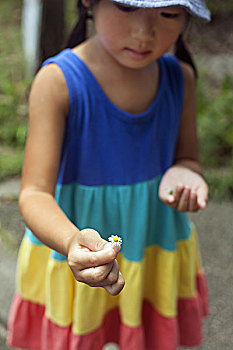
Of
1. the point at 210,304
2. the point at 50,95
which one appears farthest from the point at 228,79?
the point at 50,95

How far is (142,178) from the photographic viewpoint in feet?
4.42

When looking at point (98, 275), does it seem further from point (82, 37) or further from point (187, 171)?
point (82, 37)

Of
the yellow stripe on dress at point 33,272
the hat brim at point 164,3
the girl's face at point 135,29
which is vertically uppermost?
the hat brim at point 164,3

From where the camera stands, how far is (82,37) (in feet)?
4.68

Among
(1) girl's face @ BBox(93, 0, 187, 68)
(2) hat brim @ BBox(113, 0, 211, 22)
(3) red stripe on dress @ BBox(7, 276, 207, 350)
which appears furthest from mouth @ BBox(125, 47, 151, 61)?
(3) red stripe on dress @ BBox(7, 276, 207, 350)

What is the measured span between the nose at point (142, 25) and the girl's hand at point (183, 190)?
374 mm

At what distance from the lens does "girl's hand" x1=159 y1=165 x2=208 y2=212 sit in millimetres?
1254

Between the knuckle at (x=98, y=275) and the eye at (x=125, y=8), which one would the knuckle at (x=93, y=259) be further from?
the eye at (x=125, y=8)

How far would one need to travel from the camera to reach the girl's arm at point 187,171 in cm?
126

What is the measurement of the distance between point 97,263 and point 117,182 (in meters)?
0.55

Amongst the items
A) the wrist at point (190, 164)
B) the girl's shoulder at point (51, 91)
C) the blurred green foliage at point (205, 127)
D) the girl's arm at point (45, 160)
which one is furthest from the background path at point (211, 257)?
the girl's shoulder at point (51, 91)

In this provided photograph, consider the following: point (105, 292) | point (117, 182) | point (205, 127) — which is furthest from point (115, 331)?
point (205, 127)

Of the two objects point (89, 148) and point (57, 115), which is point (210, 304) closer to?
point (89, 148)

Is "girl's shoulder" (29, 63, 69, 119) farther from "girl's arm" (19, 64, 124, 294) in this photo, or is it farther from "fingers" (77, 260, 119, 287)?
"fingers" (77, 260, 119, 287)
